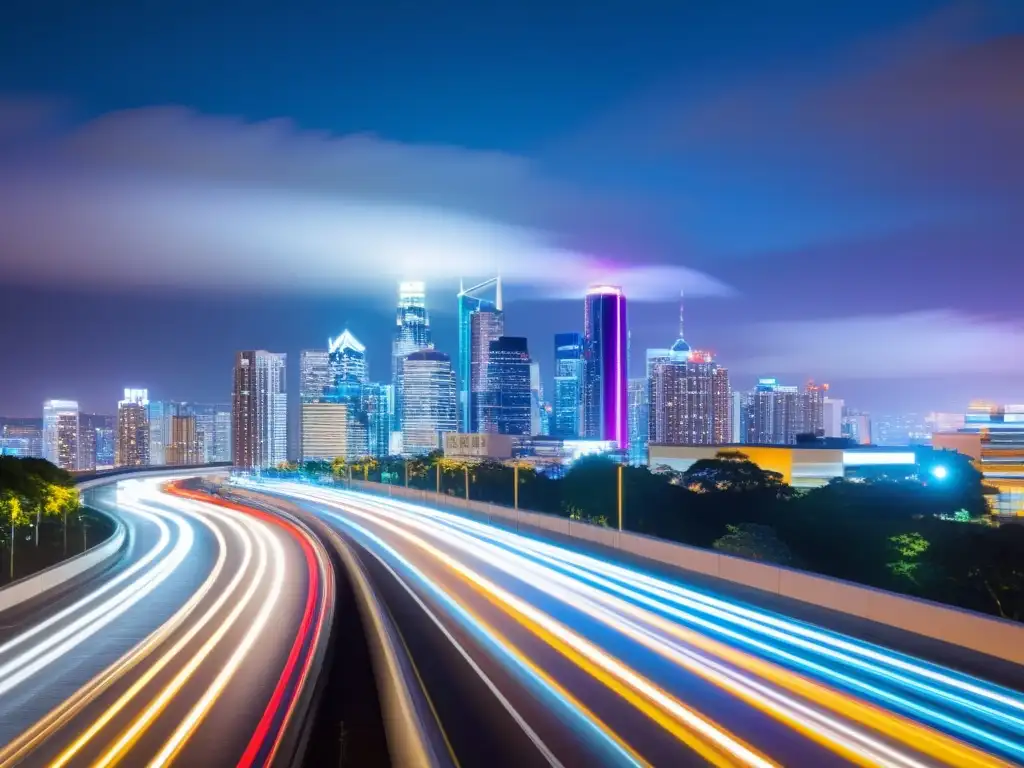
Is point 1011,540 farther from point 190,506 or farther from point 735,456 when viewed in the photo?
point 735,456

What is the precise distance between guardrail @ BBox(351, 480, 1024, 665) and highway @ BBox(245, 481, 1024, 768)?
1.49 m

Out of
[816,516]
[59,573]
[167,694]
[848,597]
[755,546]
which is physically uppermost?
[848,597]

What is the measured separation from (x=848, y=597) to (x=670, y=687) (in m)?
8.29

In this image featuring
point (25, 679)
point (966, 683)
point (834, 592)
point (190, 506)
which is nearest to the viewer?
point (966, 683)

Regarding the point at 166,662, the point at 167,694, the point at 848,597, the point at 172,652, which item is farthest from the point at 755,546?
the point at 167,694

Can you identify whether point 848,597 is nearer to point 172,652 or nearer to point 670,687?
point 670,687

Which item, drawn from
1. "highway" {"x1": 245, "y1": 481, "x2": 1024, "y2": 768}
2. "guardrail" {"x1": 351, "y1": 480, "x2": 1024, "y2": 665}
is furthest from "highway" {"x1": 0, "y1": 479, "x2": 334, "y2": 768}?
"guardrail" {"x1": 351, "y1": 480, "x2": 1024, "y2": 665}

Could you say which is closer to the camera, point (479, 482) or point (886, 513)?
point (886, 513)

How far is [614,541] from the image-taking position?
40000 mm

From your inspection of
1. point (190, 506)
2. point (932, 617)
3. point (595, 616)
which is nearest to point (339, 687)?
point (595, 616)

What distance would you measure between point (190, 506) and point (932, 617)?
62.0 metres

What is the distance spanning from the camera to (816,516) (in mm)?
88062

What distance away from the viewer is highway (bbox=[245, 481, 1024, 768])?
13.0 meters

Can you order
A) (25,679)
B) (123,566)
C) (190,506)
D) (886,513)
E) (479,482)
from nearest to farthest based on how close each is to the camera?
(25,679), (123,566), (190,506), (886,513), (479,482)
